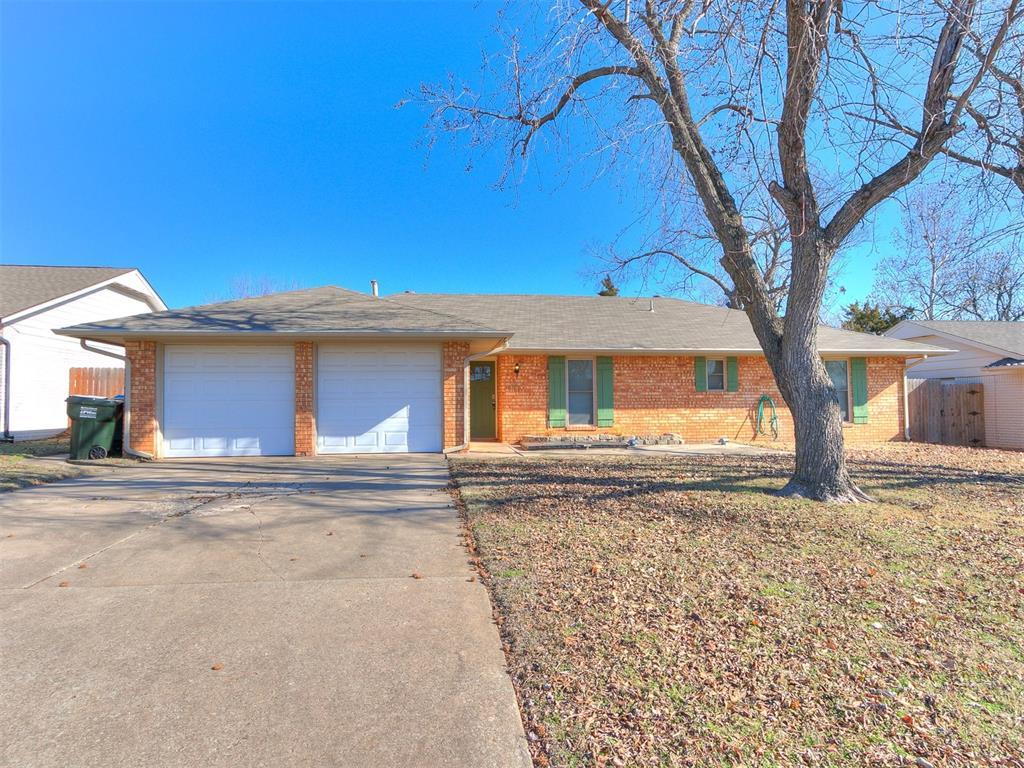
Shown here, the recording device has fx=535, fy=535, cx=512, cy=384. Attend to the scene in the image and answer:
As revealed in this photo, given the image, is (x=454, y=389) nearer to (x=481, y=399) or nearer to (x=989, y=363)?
(x=481, y=399)

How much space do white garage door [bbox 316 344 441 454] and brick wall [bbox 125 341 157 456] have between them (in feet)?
9.74

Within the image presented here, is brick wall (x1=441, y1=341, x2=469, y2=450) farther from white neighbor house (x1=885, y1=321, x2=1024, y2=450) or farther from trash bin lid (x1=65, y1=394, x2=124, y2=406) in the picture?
white neighbor house (x1=885, y1=321, x2=1024, y2=450)

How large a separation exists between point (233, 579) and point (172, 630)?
0.81 metres

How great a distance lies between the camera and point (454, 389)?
34.8 ft

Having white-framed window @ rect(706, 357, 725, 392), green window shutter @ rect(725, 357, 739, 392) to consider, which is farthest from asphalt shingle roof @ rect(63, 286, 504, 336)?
green window shutter @ rect(725, 357, 739, 392)

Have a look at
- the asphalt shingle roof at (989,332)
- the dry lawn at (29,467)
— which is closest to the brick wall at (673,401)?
the asphalt shingle roof at (989,332)

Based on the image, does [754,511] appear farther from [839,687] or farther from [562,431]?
[562,431]

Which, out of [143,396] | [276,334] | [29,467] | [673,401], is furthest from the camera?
[673,401]

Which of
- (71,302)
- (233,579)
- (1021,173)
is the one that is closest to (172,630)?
(233,579)

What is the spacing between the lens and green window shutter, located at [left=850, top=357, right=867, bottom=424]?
46.0 feet

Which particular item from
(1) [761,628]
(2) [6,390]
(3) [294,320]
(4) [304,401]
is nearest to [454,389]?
(4) [304,401]

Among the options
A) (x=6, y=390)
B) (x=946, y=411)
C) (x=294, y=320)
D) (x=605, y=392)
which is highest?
(x=294, y=320)

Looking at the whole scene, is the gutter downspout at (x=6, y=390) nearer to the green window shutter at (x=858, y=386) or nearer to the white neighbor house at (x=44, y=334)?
the white neighbor house at (x=44, y=334)

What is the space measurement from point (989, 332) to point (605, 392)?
1391 cm
